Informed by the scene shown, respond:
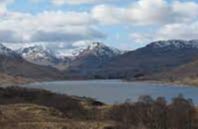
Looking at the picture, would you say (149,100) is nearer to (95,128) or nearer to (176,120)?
(176,120)

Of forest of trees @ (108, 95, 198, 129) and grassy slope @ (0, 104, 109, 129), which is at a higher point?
grassy slope @ (0, 104, 109, 129)

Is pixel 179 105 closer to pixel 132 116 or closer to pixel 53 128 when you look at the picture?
pixel 132 116

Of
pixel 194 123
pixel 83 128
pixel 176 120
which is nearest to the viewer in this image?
pixel 83 128

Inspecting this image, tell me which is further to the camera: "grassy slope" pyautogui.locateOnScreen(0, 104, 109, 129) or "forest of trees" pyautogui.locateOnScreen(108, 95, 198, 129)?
"forest of trees" pyautogui.locateOnScreen(108, 95, 198, 129)

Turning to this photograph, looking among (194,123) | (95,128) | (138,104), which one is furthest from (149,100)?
(95,128)

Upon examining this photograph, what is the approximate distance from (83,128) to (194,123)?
305 ft

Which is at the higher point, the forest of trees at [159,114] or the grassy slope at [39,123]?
the grassy slope at [39,123]

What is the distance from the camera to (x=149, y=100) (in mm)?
161875

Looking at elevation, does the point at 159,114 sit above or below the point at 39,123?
below

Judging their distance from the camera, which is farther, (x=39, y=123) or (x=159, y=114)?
(x=159, y=114)

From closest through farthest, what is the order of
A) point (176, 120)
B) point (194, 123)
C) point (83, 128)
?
point (83, 128), point (176, 120), point (194, 123)

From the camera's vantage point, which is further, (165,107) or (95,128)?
(165,107)

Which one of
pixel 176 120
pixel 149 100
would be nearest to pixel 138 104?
pixel 149 100

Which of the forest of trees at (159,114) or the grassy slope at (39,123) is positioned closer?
the grassy slope at (39,123)
